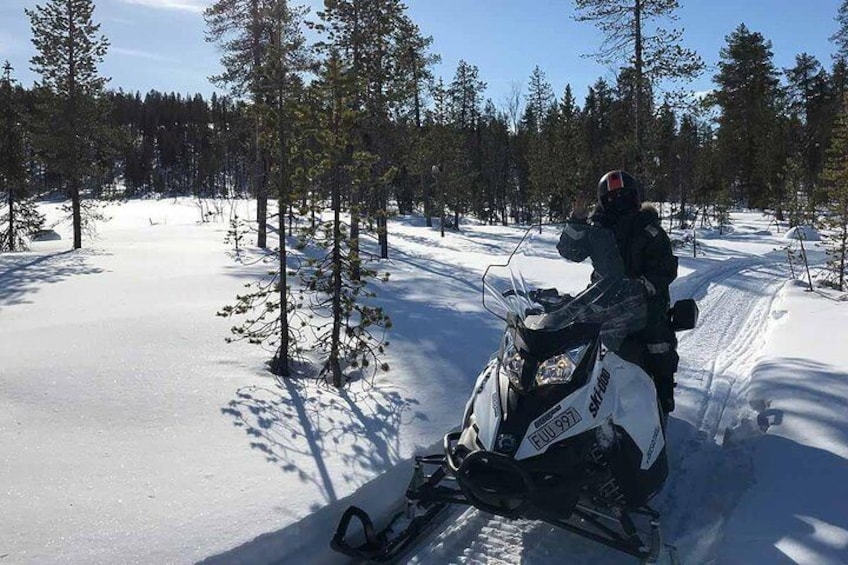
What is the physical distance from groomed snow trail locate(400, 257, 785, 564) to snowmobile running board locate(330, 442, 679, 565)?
0.40 ft

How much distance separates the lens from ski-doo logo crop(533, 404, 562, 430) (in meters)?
3.12

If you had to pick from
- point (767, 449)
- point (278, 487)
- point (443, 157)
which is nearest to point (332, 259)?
point (278, 487)

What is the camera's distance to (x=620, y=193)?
15.0ft

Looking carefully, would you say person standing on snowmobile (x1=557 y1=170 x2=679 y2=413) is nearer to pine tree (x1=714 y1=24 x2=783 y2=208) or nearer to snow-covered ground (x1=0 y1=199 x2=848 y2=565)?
snow-covered ground (x1=0 y1=199 x2=848 y2=565)

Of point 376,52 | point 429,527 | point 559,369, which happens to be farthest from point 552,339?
point 376,52

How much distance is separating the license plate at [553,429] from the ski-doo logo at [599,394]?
0.53 feet

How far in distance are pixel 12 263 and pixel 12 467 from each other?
55.3 ft

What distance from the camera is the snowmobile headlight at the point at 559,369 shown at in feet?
10.5

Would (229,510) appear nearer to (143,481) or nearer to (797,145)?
(143,481)

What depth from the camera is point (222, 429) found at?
203 inches

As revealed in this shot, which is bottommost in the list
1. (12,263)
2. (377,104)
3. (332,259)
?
(12,263)

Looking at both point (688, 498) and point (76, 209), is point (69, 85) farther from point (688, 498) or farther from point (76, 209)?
point (688, 498)

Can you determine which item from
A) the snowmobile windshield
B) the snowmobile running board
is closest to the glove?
the snowmobile windshield

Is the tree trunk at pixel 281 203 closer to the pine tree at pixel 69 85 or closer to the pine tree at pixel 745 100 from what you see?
the pine tree at pixel 69 85
